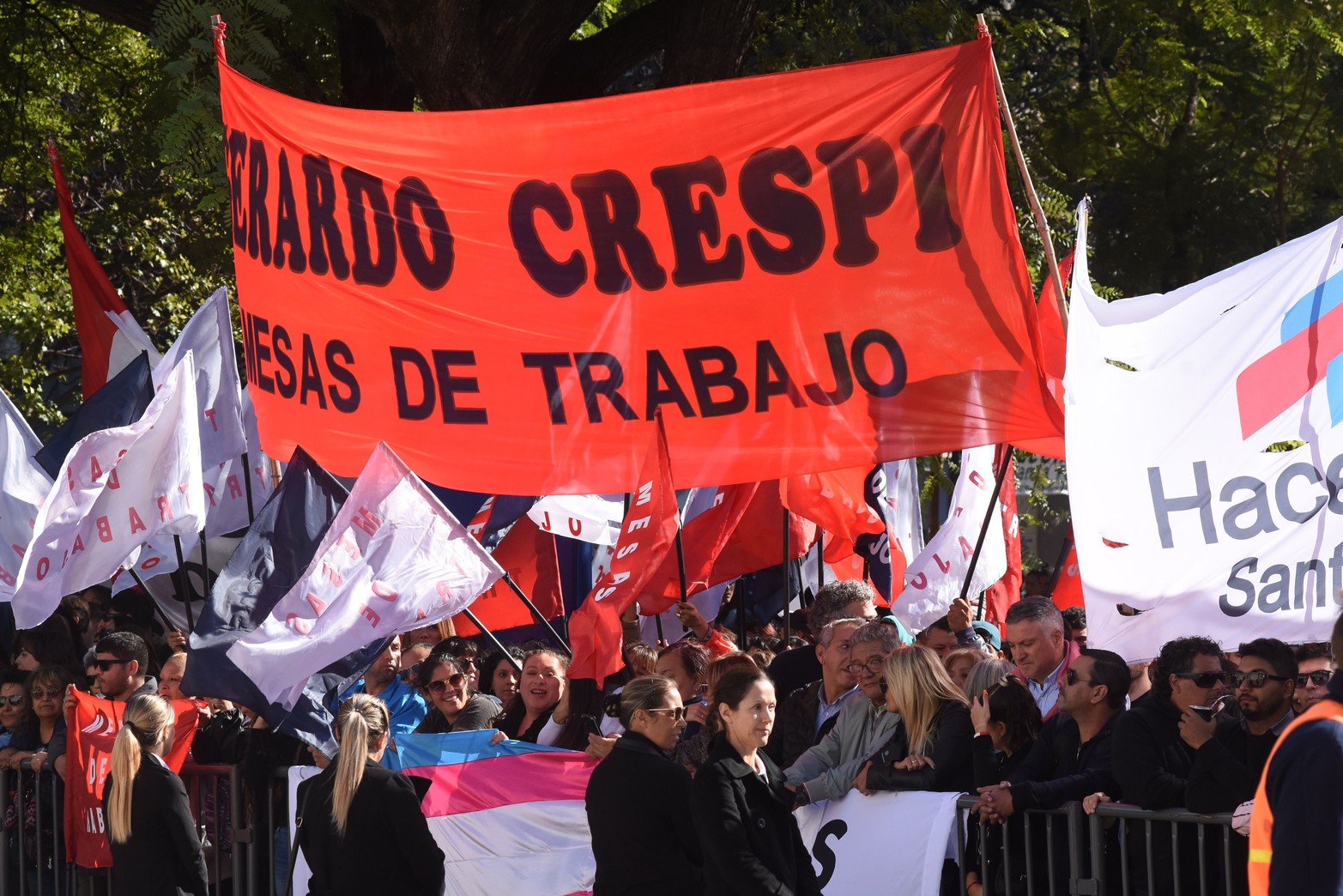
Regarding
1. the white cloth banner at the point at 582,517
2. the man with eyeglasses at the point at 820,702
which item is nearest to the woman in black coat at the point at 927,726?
the man with eyeglasses at the point at 820,702

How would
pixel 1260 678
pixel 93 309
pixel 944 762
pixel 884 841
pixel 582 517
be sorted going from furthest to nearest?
pixel 93 309 → pixel 582 517 → pixel 884 841 → pixel 944 762 → pixel 1260 678

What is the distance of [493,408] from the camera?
31.6ft

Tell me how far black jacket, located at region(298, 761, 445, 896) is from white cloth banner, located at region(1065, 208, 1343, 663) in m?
2.72

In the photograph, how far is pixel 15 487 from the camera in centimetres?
1190

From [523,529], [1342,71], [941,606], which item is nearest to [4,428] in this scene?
[523,529]

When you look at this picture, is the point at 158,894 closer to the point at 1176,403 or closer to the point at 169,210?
the point at 1176,403

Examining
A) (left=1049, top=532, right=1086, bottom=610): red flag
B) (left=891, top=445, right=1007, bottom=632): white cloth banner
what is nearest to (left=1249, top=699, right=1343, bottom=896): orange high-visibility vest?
(left=891, top=445, right=1007, bottom=632): white cloth banner

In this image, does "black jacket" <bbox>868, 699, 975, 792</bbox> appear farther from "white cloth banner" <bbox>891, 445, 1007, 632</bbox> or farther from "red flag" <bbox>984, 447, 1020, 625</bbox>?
"red flag" <bbox>984, 447, 1020, 625</bbox>

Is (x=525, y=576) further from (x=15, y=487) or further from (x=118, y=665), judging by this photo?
(x=15, y=487)

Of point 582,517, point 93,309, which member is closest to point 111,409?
point 93,309

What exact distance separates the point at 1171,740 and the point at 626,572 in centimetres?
257

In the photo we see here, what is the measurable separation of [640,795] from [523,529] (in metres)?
5.73

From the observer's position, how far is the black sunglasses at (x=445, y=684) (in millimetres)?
9141

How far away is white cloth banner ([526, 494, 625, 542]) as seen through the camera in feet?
A: 37.0
